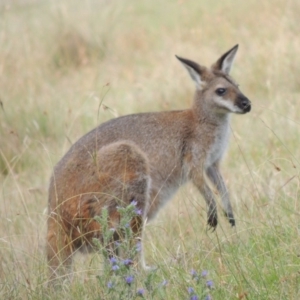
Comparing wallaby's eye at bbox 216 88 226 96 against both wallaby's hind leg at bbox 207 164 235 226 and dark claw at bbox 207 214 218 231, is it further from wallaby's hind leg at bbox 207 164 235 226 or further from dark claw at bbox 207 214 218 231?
dark claw at bbox 207 214 218 231

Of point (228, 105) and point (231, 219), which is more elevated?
point (228, 105)

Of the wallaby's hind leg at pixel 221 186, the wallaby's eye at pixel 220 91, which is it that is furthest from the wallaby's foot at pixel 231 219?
the wallaby's eye at pixel 220 91

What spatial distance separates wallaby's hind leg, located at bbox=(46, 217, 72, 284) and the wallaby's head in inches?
69.0

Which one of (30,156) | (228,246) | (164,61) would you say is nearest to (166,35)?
(164,61)

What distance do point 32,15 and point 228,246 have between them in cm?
1177

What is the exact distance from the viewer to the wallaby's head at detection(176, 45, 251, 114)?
20.2 ft

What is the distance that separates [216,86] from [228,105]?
0.75 ft

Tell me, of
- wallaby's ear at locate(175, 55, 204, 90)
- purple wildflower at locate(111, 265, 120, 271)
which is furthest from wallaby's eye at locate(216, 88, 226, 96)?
purple wildflower at locate(111, 265, 120, 271)

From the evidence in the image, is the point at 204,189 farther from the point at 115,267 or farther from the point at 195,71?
the point at 115,267

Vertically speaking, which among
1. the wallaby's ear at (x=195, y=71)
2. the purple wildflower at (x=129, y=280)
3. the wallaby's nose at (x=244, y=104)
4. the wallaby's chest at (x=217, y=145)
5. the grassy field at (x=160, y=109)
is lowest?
the grassy field at (x=160, y=109)

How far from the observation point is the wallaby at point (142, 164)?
16.7 feet

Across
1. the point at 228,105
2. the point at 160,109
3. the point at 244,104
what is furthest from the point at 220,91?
the point at 160,109

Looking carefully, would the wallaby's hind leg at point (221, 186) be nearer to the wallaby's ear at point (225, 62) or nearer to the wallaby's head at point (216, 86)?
the wallaby's head at point (216, 86)

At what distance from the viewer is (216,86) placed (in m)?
6.28
